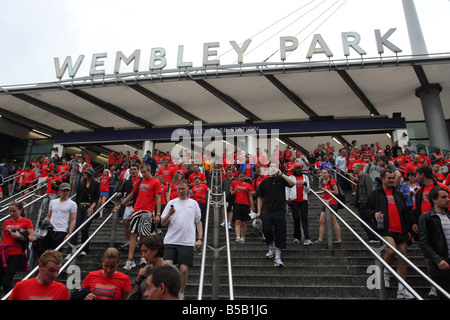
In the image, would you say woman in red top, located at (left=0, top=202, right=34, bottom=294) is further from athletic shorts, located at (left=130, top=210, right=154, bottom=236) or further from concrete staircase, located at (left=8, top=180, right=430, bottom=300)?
athletic shorts, located at (left=130, top=210, right=154, bottom=236)

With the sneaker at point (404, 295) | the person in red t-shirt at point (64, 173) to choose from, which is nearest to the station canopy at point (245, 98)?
the person in red t-shirt at point (64, 173)

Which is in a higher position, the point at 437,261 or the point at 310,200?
the point at 310,200

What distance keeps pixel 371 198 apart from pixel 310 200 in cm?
507

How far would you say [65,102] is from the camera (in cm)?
1841

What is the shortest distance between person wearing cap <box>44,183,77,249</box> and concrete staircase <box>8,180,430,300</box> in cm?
61

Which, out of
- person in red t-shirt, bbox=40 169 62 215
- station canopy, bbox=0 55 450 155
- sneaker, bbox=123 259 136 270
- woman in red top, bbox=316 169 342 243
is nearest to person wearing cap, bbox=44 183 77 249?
sneaker, bbox=123 259 136 270

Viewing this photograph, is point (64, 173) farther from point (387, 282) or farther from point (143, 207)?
point (387, 282)

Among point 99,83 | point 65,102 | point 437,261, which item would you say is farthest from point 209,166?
point 437,261

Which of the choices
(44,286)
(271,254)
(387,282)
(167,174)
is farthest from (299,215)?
(167,174)

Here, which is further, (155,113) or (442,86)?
(155,113)

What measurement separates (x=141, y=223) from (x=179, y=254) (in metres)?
1.44

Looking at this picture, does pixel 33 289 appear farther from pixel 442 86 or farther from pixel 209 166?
pixel 442 86

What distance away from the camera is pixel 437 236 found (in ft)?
13.7

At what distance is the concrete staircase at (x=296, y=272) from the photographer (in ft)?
15.5
